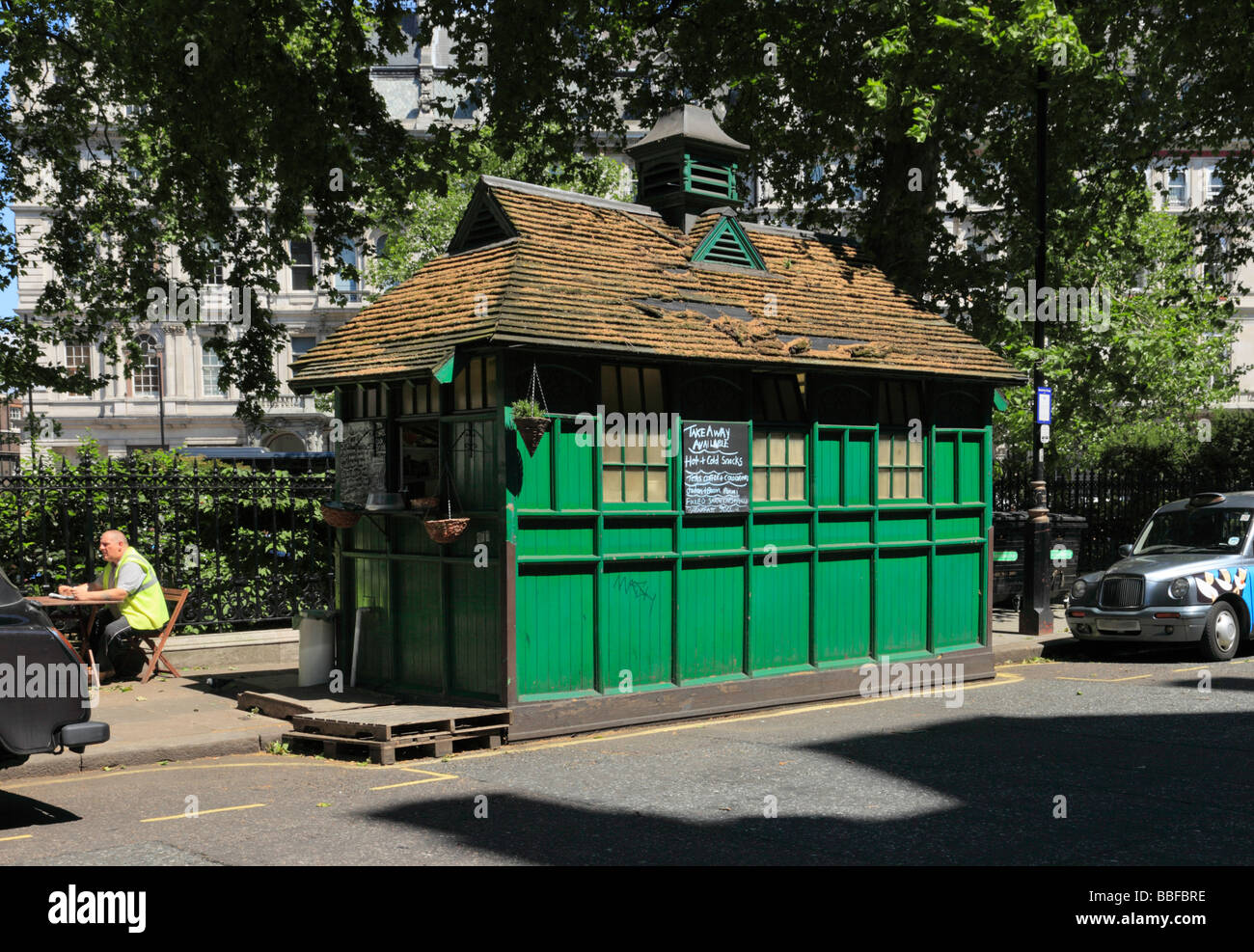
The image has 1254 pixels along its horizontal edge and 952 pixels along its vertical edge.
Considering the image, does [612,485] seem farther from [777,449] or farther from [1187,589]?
[1187,589]

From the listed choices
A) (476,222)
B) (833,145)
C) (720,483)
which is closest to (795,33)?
(833,145)

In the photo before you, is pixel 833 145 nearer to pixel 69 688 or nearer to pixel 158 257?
pixel 158 257

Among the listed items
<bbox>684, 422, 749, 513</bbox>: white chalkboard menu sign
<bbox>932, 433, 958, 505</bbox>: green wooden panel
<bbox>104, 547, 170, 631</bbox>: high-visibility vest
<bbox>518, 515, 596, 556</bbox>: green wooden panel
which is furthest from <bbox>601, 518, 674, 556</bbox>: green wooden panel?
<bbox>104, 547, 170, 631</bbox>: high-visibility vest

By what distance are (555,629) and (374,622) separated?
2300mm

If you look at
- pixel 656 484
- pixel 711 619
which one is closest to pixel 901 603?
pixel 711 619

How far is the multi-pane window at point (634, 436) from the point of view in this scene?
439 inches

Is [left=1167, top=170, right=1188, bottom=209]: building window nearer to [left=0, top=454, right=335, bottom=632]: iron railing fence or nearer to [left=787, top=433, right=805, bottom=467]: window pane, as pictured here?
[left=787, top=433, right=805, bottom=467]: window pane

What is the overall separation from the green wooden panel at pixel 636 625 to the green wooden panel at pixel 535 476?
0.96m

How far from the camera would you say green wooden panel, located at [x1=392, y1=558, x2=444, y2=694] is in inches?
442

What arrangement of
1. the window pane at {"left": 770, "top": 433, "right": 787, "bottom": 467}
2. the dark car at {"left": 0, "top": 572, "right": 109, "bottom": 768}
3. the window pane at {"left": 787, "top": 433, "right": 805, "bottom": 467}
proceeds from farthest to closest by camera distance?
the window pane at {"left": 787, "top": 433, "right": 805, "bottom": 467} < the window pane at {"left": 770, "top": 433, "right": 787, "bottom": 467} < the dark car at {"left": 0, "top": 572, "right": 109, "bottom": 768}

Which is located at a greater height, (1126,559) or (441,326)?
(441,326)

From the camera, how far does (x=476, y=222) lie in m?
12.8

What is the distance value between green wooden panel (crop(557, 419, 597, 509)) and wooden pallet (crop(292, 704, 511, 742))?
1.95 meters

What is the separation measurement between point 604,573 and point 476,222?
4.21 m
